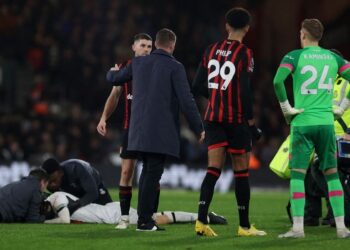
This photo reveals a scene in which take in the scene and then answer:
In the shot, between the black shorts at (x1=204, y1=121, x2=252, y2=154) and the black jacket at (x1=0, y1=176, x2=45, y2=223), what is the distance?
2.85 meters

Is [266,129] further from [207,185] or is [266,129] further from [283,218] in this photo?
[207,185]

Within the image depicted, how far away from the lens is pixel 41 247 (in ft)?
29.1

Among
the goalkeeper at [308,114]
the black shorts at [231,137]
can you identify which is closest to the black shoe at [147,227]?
the black shorts at [231,137]

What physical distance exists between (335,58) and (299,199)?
139 cm

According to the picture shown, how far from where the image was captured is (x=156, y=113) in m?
9.91

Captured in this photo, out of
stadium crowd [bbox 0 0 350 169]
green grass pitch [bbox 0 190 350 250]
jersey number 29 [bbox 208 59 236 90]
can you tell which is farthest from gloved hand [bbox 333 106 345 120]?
stadium crowd [bbox 0 0 350 169]

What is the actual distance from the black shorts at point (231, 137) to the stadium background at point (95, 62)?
1210cm

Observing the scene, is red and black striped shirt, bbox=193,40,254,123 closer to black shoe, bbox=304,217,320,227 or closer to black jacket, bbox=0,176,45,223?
black shoe, bbox=304,217,320,227

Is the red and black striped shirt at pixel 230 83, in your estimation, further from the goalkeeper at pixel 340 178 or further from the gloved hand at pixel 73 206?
the gloved hand at pixel 73 206

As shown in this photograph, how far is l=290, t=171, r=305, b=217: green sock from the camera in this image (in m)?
9.24

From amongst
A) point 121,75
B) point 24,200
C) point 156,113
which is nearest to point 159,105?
point 156,113

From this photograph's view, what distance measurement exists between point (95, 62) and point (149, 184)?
14594 mm

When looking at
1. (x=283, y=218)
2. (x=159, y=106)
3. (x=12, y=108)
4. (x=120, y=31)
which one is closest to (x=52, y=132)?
(x=12, y=108)

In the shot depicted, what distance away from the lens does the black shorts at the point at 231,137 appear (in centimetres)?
947
